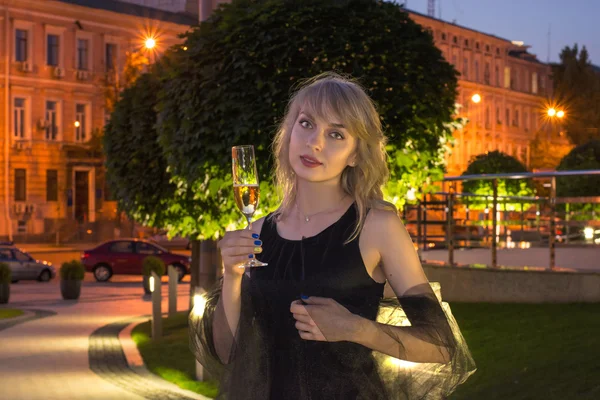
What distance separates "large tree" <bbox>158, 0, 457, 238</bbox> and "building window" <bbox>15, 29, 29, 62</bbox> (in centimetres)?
4556

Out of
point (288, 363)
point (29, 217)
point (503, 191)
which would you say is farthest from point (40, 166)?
point (288, 363)

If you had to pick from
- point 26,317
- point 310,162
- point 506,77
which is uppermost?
point 506,77

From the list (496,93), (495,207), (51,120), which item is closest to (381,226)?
(495,207)

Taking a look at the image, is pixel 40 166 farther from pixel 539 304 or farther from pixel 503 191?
pixel 539 304

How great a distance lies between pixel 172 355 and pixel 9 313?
29.2ft

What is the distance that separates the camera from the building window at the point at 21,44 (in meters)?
56.9

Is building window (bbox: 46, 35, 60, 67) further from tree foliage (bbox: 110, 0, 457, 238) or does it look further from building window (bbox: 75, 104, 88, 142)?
tree foliage (bbox: 110, 0, 457, 238)

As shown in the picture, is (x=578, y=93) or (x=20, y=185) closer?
(x=20, y=185)

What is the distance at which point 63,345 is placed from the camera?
16516mm

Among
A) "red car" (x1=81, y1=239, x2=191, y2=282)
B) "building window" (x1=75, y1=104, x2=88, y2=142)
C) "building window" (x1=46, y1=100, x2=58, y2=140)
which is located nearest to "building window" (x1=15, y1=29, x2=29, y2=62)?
"building window" (x1=46, y1=100, x2=58, y2=140)

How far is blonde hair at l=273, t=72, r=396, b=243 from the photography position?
3.80 meters

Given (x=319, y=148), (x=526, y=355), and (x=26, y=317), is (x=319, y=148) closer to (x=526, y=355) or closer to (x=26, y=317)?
(x=526, y=355)

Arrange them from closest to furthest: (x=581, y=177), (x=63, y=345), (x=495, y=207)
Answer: (x=495, y=207) < (x=63, y=345) < (x=581, y=177)

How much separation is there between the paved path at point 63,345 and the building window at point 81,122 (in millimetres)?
29501
